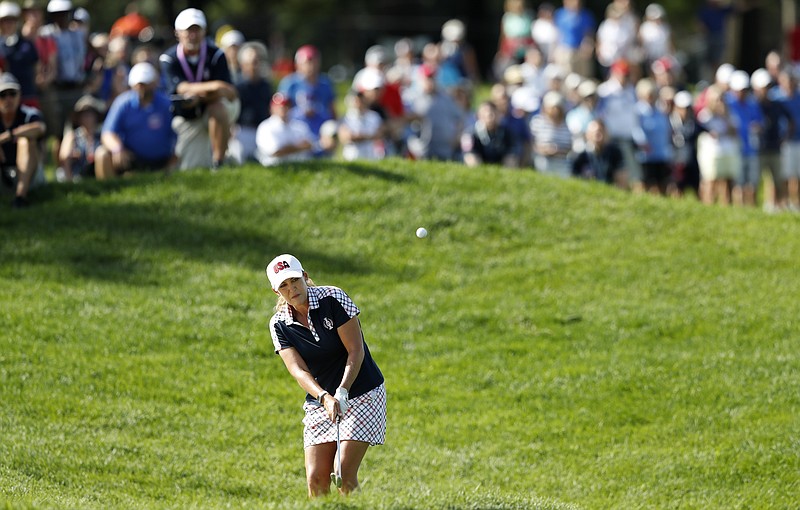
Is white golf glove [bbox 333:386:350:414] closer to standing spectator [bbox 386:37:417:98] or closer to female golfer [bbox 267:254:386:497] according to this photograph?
female golfer [bbox 267:254:386:497]

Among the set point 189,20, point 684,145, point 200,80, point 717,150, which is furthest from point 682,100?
point 189,20

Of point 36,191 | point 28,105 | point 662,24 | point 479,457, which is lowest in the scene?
point 479,457

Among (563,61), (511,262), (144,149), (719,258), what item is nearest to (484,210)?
(511,262)

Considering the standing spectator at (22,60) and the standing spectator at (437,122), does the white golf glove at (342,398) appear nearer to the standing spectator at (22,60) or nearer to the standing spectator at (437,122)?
the standing spectator at (22,60)

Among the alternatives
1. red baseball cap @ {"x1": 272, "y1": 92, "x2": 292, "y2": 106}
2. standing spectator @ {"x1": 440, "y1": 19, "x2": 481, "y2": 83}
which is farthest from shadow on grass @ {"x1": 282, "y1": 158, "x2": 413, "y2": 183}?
standing spectator @ {"x1": 440, "y1": 19, "x2": 481, "y2": 83}

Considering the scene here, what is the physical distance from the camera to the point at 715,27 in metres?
31.1

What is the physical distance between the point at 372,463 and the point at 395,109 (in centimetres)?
1082

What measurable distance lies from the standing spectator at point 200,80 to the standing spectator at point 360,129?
11.7ft

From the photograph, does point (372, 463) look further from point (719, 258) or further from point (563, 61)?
point (563, 61)

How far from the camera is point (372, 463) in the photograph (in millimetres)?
11156

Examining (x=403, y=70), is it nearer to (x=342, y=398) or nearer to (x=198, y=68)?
(x=198, y=68)

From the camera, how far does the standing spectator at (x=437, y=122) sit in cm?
2036

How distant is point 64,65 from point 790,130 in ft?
40.1

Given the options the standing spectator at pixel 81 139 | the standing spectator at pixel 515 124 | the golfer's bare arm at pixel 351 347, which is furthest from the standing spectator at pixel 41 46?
the golfer's bare arm at pixel 351 347
